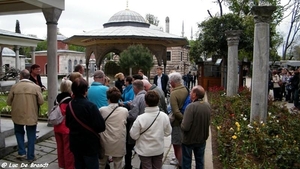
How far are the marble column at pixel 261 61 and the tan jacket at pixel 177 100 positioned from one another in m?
2.73

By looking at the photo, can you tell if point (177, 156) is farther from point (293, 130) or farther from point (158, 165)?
point (293, 130)

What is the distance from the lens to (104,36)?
25.5 m

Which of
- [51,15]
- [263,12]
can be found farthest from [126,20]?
[263,12]

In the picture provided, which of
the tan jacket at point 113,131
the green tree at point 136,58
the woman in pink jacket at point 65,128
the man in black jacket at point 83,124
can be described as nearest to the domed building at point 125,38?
the green tree at point 136,58

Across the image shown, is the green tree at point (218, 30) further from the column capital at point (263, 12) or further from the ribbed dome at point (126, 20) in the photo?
the ribbed dome at point (126, 20)

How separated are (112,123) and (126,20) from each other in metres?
29.3

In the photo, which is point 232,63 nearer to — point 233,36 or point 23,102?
point 233,36

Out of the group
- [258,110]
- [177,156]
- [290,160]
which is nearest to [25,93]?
[177,156]

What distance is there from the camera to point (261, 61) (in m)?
6.98

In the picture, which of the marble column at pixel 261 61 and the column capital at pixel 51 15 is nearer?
the marble column at pixel 261 61

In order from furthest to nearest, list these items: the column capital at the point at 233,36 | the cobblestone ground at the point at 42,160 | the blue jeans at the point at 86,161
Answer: the column capital at the point at 233,36 → the cobblestone ground at the point at 42,160 → the blue jeans at the point at 86,161

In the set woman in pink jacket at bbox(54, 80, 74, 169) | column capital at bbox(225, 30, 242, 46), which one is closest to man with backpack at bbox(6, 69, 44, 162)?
woman in pink jacket at bbox(54, 80, 74, 169)

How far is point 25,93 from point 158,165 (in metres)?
2.72

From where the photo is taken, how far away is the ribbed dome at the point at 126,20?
31.6 meters
